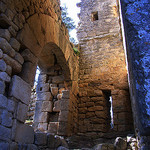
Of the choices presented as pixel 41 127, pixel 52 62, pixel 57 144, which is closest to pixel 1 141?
pixel 57 144

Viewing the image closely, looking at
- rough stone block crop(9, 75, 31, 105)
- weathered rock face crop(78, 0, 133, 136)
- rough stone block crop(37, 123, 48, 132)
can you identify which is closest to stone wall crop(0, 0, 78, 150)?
rough stone block crop(9, 75, 31, 105)

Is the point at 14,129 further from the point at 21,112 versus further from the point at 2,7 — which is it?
the point at 2,7

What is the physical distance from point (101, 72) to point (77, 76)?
905 millimetres

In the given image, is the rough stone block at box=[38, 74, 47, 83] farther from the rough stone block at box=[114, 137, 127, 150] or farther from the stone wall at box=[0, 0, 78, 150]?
the rough stone block at box=[114, 137, 127, 150]

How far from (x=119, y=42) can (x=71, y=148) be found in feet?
14.2

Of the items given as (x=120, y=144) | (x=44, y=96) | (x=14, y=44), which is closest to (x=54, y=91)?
(x=44, y=96)

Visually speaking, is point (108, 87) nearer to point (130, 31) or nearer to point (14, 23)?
point (14, 23)

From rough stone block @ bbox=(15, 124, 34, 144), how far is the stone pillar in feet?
7.34

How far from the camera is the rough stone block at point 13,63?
Answer: 2.74m

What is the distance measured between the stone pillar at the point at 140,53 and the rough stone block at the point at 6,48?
2083 mm

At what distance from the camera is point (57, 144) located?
379 cm

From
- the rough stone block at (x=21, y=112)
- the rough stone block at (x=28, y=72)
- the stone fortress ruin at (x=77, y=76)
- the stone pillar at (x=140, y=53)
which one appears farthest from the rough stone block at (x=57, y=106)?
the stone pillar at (x=140, y=53)

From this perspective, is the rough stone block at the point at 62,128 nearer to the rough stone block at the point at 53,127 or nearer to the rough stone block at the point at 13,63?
the rough stone block at the point at 53,127

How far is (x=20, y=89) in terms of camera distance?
2.94 m
